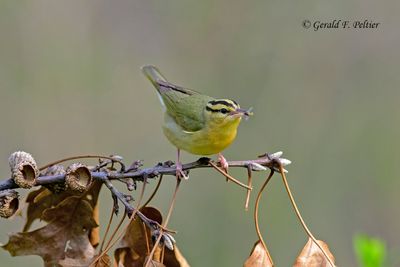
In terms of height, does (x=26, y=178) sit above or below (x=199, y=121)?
below

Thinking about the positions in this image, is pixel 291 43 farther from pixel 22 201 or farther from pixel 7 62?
pixel 22 201

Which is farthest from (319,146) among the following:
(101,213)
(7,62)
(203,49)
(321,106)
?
(7,62)

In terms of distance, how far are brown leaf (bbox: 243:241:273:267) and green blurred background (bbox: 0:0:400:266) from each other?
12.4 ft

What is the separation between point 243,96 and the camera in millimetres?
6867

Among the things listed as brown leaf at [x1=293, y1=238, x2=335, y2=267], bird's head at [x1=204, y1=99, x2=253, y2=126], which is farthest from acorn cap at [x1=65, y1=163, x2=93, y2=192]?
bird's head at [x1=204, y1=99, x2=253, y2=126]

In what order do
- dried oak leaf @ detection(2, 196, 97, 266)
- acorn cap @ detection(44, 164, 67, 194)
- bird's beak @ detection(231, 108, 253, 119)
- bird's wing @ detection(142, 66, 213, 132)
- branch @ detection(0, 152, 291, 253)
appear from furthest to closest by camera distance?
1. bird's wing @ detection(142, 66, 213, 132)
2. bird's beak @ detection(231, 108, 253, 119)
3. dried oak leaf @ detection(2, 196, 97, 266)
4. acorn cap @ detection(44, 164, 67, 194)
5. branch @ detection(0, 152, 291, 253)

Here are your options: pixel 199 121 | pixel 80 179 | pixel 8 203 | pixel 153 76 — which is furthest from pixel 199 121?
pixel 8 203

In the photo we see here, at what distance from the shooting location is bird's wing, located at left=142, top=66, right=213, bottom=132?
425cm

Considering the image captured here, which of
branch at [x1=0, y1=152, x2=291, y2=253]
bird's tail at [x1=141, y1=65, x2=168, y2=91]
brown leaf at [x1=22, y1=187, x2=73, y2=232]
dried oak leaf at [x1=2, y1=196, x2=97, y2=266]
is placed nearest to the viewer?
branch at [x1=0, y1=152, x2=291, y2=253]

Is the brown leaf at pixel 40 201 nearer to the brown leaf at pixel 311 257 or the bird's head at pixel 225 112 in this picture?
the brown leaf at pixel 311 257

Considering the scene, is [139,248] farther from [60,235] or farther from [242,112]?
[242,112]

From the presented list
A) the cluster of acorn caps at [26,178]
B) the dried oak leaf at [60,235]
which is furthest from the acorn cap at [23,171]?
the dried oak leaf at [60,235]

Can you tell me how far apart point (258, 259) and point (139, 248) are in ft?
1.87

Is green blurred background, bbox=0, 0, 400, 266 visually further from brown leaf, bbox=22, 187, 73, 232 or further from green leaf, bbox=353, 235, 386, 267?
green leaf, bbox=353, 235, 386, 267
